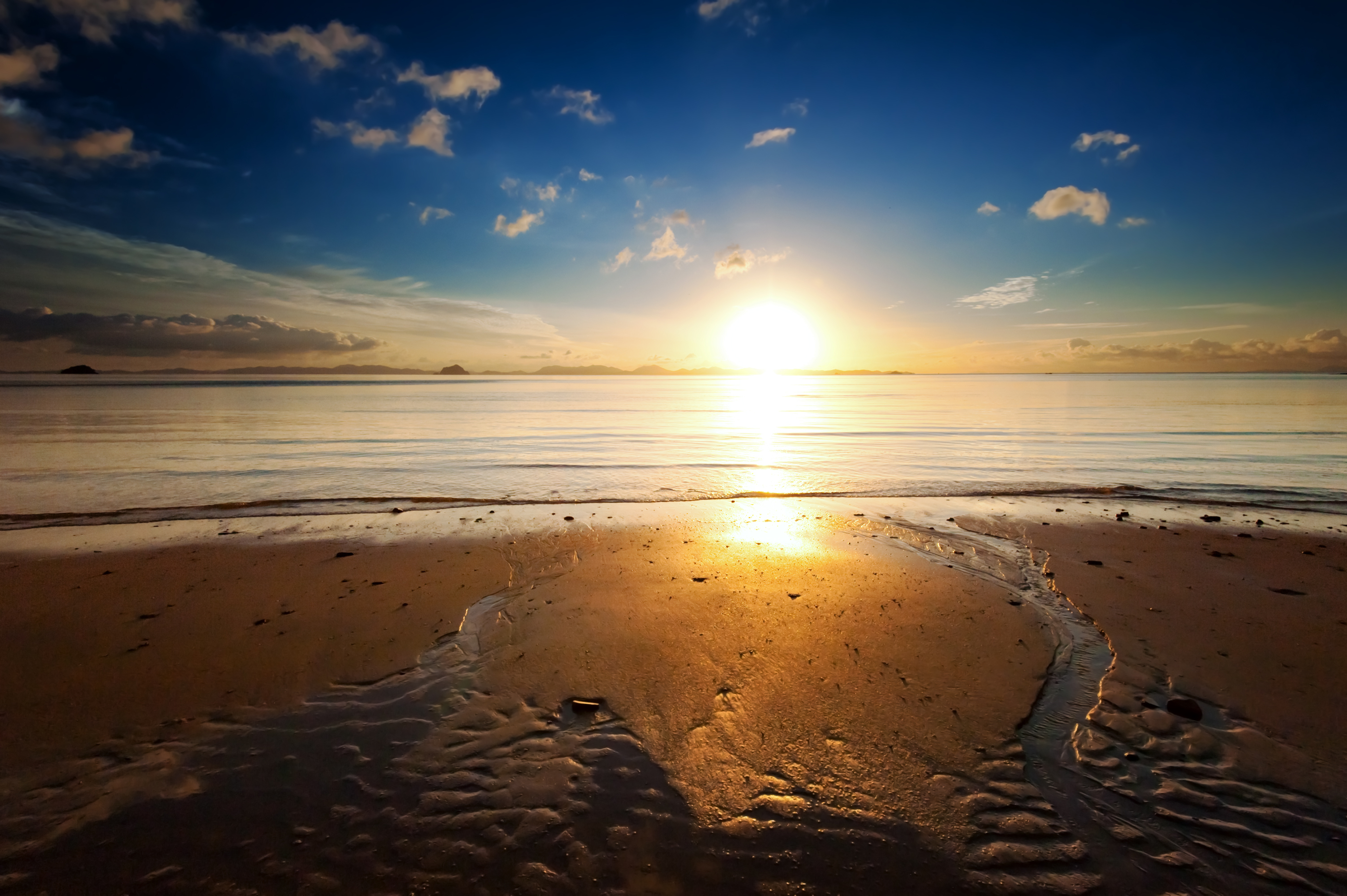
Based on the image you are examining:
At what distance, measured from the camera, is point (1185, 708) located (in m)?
4.76

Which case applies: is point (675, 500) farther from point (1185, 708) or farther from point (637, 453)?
point (1185, 708)

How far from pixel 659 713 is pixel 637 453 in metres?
17.4

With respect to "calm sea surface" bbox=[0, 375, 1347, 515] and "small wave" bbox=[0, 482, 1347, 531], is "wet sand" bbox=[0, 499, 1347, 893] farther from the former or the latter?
"calm sea surface" bbox=[0, 375, 1347, 515]

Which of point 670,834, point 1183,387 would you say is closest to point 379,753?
point 670,834

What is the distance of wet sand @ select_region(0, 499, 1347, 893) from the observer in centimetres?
332

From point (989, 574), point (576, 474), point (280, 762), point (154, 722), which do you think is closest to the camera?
point (280, 762)

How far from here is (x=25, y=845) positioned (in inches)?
130

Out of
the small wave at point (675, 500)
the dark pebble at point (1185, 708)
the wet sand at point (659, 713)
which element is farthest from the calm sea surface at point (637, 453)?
the dark pebble at point (1185, 708)

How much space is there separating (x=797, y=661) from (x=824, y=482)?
1042cm

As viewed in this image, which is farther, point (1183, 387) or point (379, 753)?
point (1183, 387)

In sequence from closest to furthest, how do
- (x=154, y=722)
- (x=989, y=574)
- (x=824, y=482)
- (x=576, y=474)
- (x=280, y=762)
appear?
(x=280, y=762), (x=154, y=722), (x=989, y=574), (x=824, y=482), (x=576, y=474)

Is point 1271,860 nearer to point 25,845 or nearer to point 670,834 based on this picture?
point 670,834

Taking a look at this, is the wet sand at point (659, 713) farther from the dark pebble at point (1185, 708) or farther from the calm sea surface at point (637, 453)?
the calm sea surface at point (637, 453)

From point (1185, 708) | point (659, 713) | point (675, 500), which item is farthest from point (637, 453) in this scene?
point (1185, 708)
